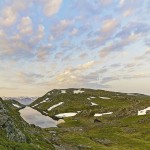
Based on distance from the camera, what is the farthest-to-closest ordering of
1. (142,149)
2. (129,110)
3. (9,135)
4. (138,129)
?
(129,110) → (138,129) → (142,149) → (9,135)

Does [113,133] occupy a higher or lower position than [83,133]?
higher

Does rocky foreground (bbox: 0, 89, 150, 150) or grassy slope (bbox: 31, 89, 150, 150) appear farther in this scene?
grassy slope (bbox: 31, 89, 150, 150)

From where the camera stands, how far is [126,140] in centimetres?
8169

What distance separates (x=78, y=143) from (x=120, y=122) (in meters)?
56.8

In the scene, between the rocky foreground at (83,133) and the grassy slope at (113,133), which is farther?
the grassy slope at (113,133)

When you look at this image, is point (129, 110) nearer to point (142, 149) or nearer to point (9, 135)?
point (142, 149)

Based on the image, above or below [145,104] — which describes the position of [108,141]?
below

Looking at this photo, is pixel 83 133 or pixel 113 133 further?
pixel 83 133

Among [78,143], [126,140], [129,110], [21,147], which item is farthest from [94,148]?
[129,110]

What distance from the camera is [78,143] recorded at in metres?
72.3

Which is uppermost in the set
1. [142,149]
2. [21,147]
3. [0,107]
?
[0,107]

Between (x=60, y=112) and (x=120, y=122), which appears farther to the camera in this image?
(x=60, y=112)

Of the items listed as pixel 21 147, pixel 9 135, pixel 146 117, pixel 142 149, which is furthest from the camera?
pixel 146 117

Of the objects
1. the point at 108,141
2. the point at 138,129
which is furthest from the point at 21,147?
the point at 138,129
